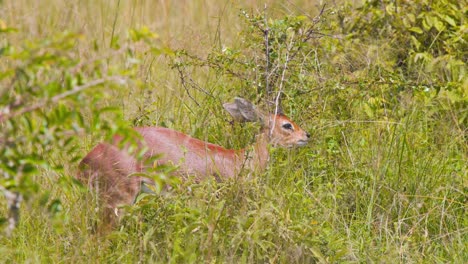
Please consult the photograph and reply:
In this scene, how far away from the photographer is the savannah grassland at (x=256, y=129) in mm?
2793

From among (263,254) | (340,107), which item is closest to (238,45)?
(340,107)

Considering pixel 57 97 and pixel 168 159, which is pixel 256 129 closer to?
pixel 168 159

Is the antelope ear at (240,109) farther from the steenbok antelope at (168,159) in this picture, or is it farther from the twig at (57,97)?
the twig at (57,97)

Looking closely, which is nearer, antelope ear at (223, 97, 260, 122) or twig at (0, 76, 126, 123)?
twig at (0, 76, 126, 123)

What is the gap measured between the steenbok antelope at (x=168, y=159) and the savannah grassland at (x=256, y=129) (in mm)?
113

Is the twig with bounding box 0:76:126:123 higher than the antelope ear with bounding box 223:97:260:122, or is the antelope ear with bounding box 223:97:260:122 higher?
the twig with bounding box 0:76:126:123

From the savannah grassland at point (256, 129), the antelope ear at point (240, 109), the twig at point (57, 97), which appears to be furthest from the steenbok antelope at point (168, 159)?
the twig at point (57, 97)

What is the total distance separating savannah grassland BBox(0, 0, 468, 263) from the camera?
9.16 ft

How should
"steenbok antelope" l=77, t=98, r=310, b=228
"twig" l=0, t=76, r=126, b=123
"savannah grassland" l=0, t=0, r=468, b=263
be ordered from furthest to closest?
"steenbok antelope" l=77, t=98, r=310, b=228, "savannah grassland" l=0, t=0, r=468, b=263, "twig" l=0, t=76, r=126, b=123

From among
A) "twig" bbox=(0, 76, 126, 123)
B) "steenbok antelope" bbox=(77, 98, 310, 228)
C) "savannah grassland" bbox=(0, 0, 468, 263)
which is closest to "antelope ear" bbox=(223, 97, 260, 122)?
"steenbok antelope" bbox=(77, 98, 310, 228)

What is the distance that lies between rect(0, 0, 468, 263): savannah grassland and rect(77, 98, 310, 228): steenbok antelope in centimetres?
11

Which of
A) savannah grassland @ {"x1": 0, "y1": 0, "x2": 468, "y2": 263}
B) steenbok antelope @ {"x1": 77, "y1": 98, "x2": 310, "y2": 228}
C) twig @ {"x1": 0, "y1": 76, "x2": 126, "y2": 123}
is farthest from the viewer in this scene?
steenbok antelope @ {"x1": 77, "y1": 98, "x2": 310, "y2": 228}

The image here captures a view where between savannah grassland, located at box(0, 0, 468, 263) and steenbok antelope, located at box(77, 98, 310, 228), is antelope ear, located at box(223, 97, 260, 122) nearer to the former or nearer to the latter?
steenbok antelope, located at box(77, 98, 310, 228)

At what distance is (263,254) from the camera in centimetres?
371
